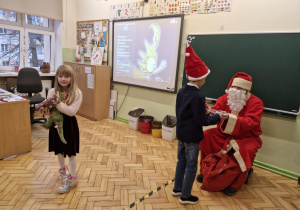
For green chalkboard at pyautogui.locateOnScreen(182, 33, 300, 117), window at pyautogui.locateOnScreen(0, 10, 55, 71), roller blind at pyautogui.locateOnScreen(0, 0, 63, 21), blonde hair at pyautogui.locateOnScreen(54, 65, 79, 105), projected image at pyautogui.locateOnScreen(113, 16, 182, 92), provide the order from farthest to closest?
window at pyautogui.locateOnScreen(0, 10, 55, 71) < roller blind at pyautogui.locateOnScreen(0, 0, 63, 21) < projected image at pyautogui.locateOnScreen(113, 16, 182, 92) < green chalkboard at pyautogui.locateOnScreen(182, 33, 300, 117) < blonde hair at pyautogui.locateOnScreen(54, 65, 79, 105)

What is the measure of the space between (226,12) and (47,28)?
3.89 m

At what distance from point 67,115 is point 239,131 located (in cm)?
167

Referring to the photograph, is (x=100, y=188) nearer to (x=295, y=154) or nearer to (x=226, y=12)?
(x=295, y=154)

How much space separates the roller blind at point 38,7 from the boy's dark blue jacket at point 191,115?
3864 millimetres

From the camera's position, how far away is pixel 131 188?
2.01 metres

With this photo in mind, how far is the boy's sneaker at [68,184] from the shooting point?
186 cm

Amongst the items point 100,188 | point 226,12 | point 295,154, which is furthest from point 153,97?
point 295,154

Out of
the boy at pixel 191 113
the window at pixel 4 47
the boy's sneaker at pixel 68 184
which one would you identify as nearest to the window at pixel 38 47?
the window at pixel 4 47

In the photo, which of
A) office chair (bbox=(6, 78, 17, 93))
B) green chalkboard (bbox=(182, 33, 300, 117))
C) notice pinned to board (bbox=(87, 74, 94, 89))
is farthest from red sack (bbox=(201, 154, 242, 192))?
office chair (bbox=(6, 78, 17, 93))

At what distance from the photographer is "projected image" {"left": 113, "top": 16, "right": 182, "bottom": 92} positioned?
3.16 metres

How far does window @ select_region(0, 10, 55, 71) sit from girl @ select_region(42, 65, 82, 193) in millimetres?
3256

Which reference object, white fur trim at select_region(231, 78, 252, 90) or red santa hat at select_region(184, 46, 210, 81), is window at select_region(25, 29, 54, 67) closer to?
red santa hat at select_region(184, 46, 210, 81)

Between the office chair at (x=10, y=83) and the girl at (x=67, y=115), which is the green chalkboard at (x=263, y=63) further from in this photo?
the office chair at (x=10, y=83)

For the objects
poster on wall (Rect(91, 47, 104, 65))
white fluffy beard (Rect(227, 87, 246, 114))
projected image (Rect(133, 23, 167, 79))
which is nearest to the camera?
white fluffy beard (Rect(227, 87, 246, 114))
